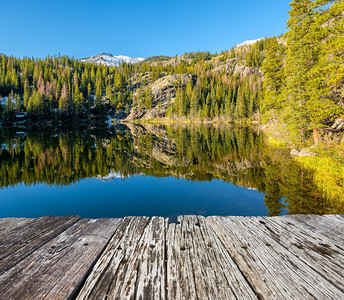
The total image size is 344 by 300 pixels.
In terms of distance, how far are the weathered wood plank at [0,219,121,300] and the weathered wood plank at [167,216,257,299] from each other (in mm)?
798

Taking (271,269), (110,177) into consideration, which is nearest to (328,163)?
(271,269)

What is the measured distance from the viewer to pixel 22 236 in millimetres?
2482

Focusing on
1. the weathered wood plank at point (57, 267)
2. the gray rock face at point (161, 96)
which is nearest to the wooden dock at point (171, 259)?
the weathered wood plank at point (57, 267)

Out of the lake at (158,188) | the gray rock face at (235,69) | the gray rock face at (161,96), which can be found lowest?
the lake at (158,188)

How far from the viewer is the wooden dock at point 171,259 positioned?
5.15ft

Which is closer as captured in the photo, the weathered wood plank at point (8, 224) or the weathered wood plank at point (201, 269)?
the weathered wood plank at point (201, 269)

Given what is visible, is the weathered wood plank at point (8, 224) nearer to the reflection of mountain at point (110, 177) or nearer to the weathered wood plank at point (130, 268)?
the weathered wood plank at point (130, 268)

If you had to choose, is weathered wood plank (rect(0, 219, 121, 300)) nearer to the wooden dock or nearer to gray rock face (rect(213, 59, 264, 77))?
the wooden dock

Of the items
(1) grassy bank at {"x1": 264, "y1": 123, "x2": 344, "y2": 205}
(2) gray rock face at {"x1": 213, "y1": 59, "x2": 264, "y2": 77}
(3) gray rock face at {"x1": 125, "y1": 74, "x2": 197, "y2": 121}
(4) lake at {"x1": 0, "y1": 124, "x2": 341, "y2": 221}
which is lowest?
(4) lake at {"x1": 0, "y1": 124, "x2": 341, "y2": 221}

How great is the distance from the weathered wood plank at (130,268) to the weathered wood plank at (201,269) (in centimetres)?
12

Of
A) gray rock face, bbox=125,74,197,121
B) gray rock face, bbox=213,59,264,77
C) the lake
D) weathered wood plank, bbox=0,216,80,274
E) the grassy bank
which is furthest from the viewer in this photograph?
gray rock face, bbox=213,59,264,77

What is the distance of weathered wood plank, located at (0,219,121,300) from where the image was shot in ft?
4.99

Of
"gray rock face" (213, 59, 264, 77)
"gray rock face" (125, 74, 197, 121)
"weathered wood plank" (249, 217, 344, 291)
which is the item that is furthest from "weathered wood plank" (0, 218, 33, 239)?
"gray rock face" (213, 59, 264, 77)

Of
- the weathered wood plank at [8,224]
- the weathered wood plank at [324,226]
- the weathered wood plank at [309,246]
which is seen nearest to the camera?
the weathered wood plank at [309,246]
